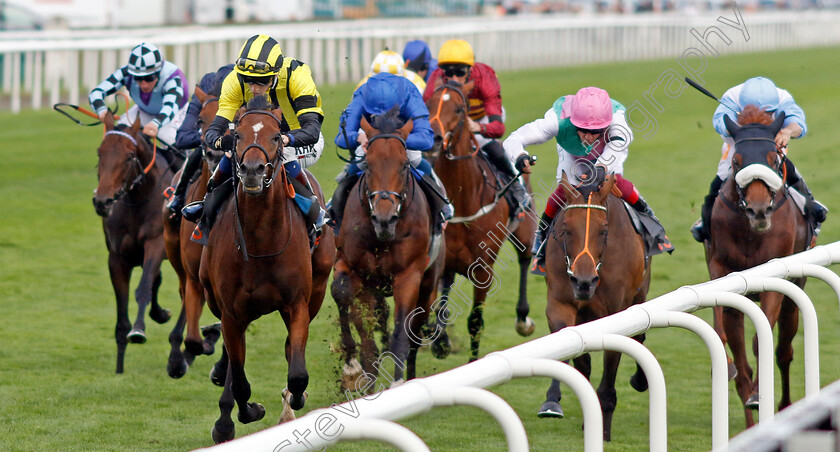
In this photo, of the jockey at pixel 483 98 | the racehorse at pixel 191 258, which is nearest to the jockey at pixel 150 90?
the racehorse at pixel 191 258

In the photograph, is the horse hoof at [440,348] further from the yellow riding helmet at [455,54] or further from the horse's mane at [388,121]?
the yellow riding helmet at [455,54]

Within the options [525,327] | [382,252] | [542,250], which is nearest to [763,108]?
[542,250]

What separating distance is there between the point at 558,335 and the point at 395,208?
125 inches

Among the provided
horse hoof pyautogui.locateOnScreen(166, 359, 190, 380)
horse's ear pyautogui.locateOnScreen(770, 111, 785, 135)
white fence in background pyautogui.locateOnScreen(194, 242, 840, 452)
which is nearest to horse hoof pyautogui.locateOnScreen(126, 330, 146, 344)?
horse hoof pyautogui.locateOnScreen(166, 359, 190, 380)

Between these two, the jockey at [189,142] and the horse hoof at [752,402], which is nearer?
the horse hoof at [752,402]

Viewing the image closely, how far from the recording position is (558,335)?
8.75 feet

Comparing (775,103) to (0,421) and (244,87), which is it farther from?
(0,421)

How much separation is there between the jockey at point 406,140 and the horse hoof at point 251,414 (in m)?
1.35

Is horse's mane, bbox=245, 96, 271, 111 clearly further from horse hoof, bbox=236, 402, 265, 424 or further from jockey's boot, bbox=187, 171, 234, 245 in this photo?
horse hoof, bbox=236, 402, 265, 424

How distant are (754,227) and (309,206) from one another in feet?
7.58

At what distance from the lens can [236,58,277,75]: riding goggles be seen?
17.1 feet

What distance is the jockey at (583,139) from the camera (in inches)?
224

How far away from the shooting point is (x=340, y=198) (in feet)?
21.6

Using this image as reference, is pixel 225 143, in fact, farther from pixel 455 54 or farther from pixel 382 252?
pixel 455 54
